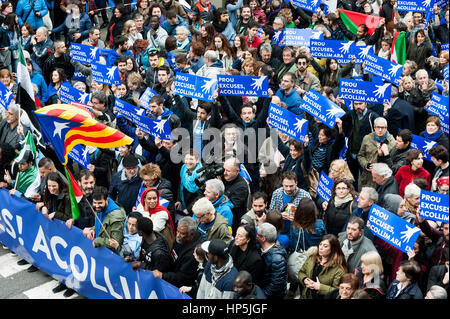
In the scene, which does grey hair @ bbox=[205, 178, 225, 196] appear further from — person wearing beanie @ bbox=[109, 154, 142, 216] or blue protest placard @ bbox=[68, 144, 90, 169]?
blue protest placard @ bbox=[68, 144, 90, 169]

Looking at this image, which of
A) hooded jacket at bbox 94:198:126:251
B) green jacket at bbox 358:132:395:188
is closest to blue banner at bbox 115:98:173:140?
hooded jacket at bbox 94:198:126:251

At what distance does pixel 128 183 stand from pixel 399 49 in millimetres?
6183


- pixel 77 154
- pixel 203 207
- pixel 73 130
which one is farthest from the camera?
pixel 77 154

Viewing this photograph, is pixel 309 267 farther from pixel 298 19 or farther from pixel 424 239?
pixel 298 19

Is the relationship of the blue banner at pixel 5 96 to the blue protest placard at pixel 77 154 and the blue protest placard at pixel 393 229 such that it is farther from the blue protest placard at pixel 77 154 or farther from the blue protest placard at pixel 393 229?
the blue protest placard at pixel 393 229

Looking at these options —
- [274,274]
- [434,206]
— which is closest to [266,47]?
[434,206]

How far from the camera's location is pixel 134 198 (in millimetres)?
9938

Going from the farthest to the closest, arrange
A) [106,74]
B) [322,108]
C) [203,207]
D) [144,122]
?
[106,74] < [144,122] < [322,108] < [203,207]

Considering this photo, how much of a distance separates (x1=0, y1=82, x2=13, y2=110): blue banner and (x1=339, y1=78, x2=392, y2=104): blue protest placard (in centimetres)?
527

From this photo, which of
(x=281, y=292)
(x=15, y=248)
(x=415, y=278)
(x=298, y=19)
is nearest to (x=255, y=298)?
(x=281, y=292)

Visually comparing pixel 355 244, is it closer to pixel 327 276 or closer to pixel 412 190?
pixel 327 276

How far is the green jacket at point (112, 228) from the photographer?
8.83 meters

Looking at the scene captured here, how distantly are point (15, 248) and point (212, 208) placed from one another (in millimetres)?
3645

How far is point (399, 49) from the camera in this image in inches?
535
